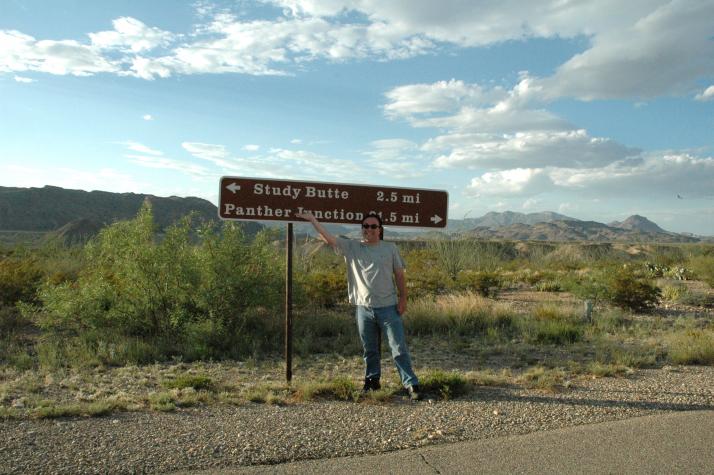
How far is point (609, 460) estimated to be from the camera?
4.86 meters

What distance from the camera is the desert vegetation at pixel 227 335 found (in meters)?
7.27

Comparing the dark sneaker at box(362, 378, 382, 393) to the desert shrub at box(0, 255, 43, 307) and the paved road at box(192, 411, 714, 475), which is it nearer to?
the paved road at box(192, 411, 714, 475)

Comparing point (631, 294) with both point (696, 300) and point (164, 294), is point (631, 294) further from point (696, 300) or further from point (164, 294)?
point (164, 294)

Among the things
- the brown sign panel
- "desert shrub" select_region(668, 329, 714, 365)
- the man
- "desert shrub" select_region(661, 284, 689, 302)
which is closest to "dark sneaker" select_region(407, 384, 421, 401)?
the man

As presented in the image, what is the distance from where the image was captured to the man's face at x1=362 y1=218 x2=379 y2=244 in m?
6.98

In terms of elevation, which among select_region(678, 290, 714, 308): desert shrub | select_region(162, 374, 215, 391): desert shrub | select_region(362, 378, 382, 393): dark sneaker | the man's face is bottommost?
select_region(162, 374, 215, 391): desert shrub

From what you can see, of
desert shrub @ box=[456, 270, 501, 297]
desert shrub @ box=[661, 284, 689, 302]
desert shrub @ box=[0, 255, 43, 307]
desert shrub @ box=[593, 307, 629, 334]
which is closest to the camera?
desert shrub @ box=[593, 307, 629, 334]

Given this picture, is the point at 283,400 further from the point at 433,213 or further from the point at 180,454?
the point at 433,213

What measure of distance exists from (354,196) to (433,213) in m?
1.17

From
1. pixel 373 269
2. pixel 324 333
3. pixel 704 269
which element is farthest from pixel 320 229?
pixel 704 269

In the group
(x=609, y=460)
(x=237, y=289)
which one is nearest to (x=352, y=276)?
(x=609, y=460)

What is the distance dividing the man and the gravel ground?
0.48 metres

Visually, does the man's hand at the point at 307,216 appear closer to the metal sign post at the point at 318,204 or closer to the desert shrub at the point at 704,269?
the metal sign post at the point at 318,204

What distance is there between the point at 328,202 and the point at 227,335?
13.1 ft
